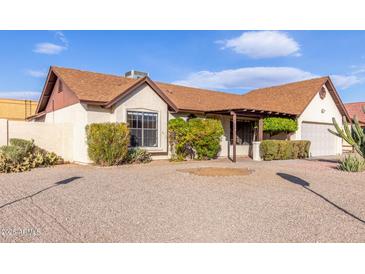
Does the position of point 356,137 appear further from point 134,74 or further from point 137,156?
point 134,74

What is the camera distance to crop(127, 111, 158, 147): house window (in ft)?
50.4

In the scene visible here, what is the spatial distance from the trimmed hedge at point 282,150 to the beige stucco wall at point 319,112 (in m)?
1.43

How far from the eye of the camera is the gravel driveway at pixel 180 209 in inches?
182

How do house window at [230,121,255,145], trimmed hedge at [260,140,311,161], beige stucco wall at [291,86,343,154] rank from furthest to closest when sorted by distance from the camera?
beige stucco wall at [291,86,343,154]
house window at [230,121,255,145]
trimmed hedge at [260,140,311,161]

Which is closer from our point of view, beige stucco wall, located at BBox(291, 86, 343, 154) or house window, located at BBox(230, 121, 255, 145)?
house window, located at BBox(230, 121, 255, 145)

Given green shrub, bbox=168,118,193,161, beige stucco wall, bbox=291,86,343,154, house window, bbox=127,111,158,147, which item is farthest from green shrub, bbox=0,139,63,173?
beige stucco wall, bbox=291,86,343,154

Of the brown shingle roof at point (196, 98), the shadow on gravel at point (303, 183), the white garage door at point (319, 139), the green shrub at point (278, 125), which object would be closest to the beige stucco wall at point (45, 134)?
the brown shingle roof at point (196, 98)

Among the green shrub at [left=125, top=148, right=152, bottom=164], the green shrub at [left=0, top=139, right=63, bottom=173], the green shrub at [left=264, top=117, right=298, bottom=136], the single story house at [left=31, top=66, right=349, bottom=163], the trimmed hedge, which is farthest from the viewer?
the green shrub at [left=264, top=117, right=298, bottom=136]

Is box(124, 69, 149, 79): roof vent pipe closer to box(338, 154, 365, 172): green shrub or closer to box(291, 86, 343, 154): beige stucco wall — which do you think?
box(291, 86, 343, 154): beige stucco wall

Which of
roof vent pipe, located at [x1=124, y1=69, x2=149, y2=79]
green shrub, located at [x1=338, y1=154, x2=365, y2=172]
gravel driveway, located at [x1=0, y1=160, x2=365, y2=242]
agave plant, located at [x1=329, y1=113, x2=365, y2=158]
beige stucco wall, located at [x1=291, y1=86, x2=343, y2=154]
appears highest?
roof vent pipe, located at [x1=124, y1=69, x2=149, y2=79]

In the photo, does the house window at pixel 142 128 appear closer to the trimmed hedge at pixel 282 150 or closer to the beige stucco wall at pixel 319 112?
the trimmed hedge at pixel 282 150

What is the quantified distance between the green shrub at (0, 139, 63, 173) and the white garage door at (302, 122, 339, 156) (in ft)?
55.9

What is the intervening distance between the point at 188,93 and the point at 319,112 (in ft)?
33.5

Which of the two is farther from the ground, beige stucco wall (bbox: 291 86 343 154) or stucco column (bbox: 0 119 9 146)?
beige stucco wall (bbox: 291 86 343 154)
